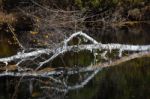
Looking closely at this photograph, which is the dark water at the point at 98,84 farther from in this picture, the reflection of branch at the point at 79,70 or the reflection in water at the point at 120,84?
the reflection of branch at the point at 79,70

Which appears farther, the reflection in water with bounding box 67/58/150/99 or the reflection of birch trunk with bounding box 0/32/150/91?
the reflection of birch trunk with bounding box 0/32/150/91

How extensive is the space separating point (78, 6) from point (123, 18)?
2.50 meters

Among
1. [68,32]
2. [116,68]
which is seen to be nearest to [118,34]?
[68,32]

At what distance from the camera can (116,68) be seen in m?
11.1

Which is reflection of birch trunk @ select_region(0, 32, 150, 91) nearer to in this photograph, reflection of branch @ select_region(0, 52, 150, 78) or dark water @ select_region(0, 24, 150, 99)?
reflection of branch @ select_region(0, 52, 150, 78)

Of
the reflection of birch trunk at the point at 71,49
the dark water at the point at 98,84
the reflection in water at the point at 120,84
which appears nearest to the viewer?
the reflection in water at the point at 120,84

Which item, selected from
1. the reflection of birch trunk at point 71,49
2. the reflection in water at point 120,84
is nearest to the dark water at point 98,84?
the reflection in water at point 120,84

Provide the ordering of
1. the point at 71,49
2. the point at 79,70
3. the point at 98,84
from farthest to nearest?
the point at 79,70
the point at 71,49
the point at 98,84

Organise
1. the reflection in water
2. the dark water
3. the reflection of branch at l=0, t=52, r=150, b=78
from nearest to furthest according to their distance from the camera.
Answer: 1. the reflection in water
2. the dark water
3. the reflection of branch at l=0, t=52, r=150, b=78

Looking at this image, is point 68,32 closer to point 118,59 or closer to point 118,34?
point 118,34

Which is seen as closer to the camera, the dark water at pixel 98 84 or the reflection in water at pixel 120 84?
the reflection in water at pixel 120 84

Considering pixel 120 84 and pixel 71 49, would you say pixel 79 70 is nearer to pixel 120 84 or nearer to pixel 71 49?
pixel 71 49

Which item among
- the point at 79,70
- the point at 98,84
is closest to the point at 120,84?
the point at 98,84

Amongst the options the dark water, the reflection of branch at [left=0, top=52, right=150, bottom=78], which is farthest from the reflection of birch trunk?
the dark water
